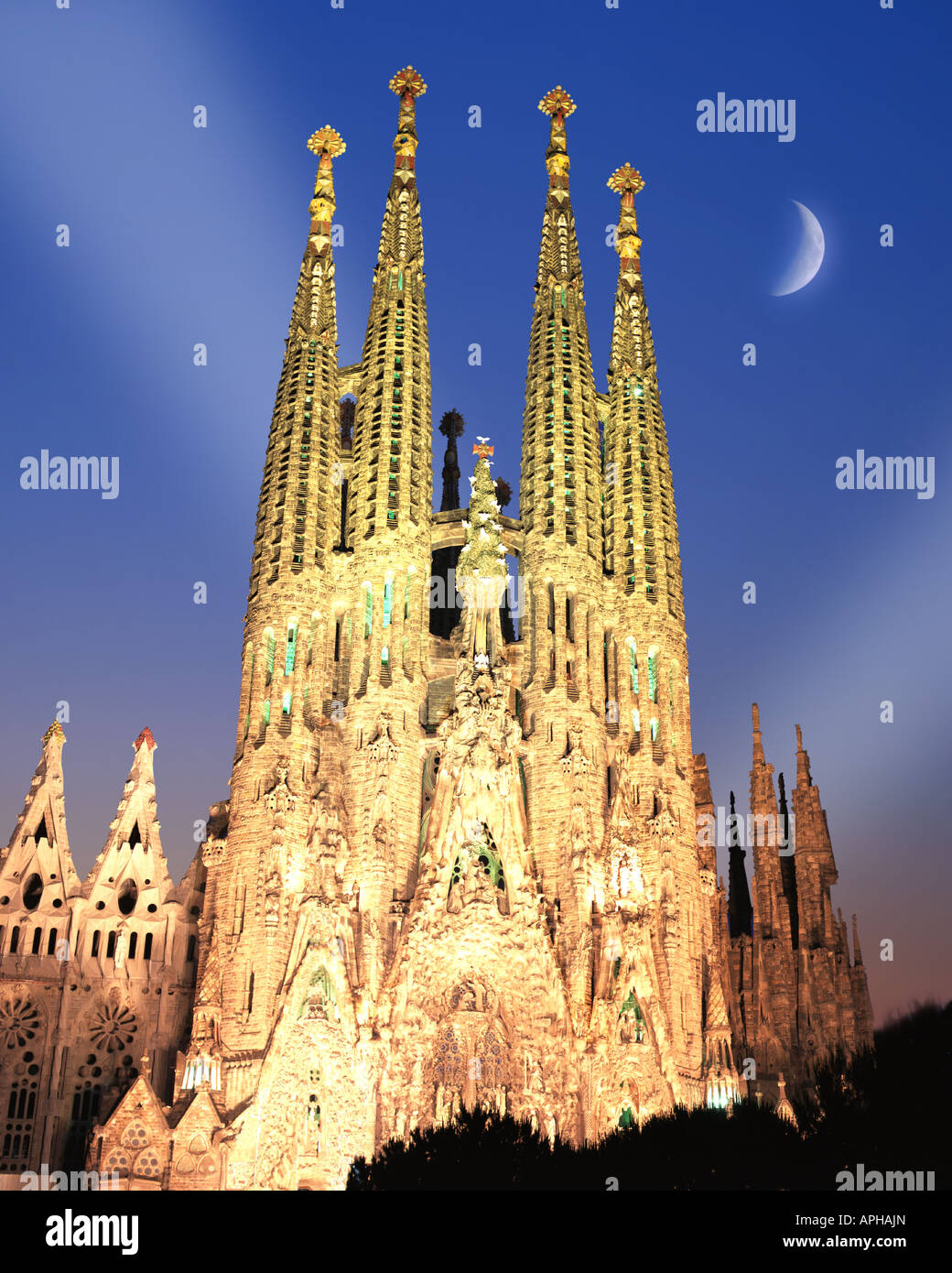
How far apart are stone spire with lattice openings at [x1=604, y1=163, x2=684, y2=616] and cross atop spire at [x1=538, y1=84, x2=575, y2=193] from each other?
658 cm

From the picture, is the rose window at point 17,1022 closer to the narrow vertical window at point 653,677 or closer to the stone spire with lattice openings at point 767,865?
the narrow vertical window at point 653,677

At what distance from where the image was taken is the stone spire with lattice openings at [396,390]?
7456 centimetres

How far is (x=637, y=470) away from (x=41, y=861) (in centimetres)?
3613

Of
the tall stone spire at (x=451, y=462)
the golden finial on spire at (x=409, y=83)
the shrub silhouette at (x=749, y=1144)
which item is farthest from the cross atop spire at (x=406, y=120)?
the shrub silhouette at (x=749, y=1144)

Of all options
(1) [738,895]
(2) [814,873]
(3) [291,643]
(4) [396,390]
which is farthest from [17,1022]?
(1) [738,895]

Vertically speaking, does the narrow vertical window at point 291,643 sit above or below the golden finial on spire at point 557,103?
below

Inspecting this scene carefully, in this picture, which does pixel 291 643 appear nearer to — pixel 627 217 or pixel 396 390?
pixel 396 390

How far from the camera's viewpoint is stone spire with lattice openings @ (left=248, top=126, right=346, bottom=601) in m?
72.9

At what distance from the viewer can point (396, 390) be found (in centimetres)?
7750

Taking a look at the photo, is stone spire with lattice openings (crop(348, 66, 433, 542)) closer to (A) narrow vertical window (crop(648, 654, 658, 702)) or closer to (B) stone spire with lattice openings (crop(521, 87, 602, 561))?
(B) stone spire with lattice openings (crop(521, 87, 602, 561))

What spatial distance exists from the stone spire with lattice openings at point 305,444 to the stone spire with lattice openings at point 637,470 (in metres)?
14.9
